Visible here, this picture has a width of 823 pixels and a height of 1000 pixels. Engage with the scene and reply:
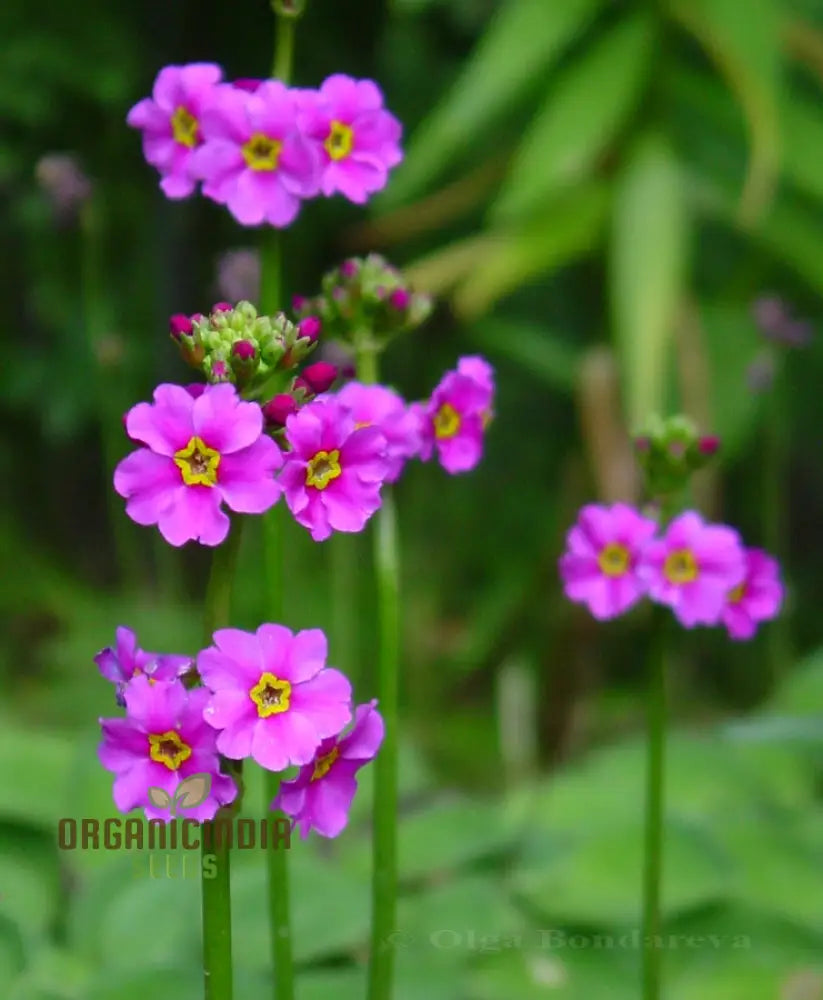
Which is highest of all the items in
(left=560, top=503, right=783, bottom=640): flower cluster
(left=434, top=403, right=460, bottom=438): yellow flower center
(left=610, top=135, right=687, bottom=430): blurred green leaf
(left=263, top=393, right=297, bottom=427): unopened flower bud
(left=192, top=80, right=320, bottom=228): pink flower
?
(left=610, top=135, right=687, bottom=430): blurred green leaf

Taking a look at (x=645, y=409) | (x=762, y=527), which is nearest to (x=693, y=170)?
(x=645, y=409)

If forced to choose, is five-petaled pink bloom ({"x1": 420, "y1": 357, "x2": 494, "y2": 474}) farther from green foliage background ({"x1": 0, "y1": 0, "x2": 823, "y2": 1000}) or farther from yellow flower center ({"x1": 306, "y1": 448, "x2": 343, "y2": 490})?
green foliage background ({"x1": 0, "y1": 0, "x2": 823, "y2": 1000})

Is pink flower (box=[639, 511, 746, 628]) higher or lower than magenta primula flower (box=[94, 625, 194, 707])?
higher

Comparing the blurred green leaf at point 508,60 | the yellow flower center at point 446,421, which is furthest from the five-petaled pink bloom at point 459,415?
the blurred green leaf at point 508,60

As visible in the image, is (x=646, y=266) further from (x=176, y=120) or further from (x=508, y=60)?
(x=176, y=120)

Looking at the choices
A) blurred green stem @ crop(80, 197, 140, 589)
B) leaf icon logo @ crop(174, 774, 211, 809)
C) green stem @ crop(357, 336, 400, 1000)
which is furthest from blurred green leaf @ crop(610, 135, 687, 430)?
leaf icon logo @ crop(174, 774, 211, 809)

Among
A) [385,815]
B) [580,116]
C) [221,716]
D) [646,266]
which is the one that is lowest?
[385,815]

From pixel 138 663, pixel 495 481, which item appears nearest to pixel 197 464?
pixel 138 663
